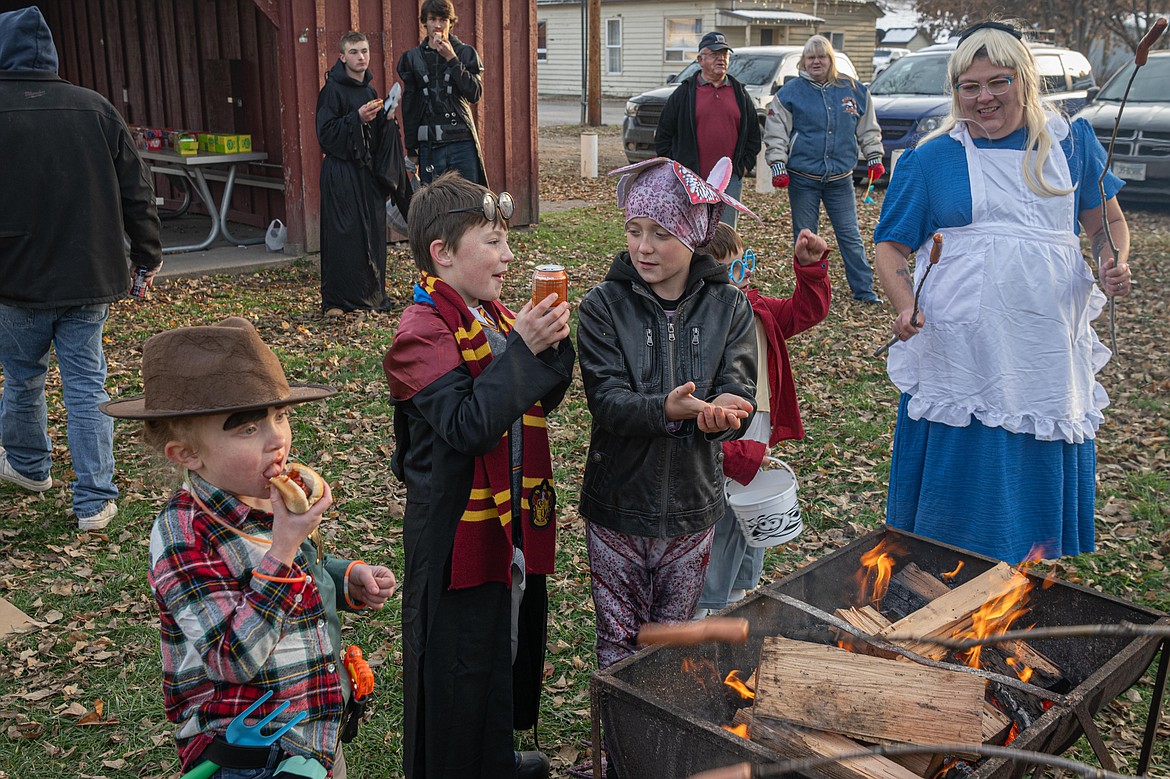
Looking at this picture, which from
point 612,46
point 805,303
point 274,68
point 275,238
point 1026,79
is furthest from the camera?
point 612,46

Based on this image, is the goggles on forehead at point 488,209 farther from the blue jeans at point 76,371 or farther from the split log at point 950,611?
the blue jeans at point 76,371

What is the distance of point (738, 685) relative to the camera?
2.88 meters

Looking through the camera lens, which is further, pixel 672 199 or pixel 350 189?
pixel 350 189

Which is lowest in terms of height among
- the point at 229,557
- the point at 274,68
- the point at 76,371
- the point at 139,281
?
the point at 76,371

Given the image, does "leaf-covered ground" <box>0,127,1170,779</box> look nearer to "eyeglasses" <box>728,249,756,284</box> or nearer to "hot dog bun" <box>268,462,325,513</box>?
"hot dog bun" <box>268,462,325,513</box>

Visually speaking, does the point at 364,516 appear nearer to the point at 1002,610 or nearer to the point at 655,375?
the point at 655,375

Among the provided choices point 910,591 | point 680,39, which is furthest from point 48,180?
point 680,39

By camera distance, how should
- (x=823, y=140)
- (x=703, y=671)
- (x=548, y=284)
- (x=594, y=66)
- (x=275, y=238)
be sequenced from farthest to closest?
(x=594, y=66) → (x=275, y=238) → (x=823, y=140) → (x=703, y=671) → (x=548, y=284)

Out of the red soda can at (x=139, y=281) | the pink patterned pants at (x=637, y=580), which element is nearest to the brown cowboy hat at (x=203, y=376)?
the pink patterned pants at (x=637, y=580)

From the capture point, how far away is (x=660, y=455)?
10.0 feet

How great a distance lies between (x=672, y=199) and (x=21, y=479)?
4.15 meters

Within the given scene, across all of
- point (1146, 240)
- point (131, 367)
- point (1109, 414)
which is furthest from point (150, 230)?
point (1146, 240)

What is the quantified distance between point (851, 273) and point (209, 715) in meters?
8.41

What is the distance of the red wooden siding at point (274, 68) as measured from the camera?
10.6 m
